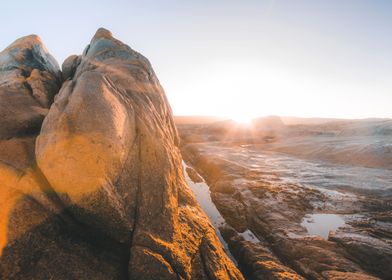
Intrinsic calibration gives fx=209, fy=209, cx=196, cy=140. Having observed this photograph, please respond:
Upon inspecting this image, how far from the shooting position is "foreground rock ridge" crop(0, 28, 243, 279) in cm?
480

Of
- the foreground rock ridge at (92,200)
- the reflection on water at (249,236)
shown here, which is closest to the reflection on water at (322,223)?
the reflection on water at (249,236)

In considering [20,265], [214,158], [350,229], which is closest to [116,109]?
[20,265]

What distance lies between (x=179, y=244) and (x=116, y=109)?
14.6ft

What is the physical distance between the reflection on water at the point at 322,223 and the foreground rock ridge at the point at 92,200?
5.53 m

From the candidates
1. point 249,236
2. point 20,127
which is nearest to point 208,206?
point 249,236

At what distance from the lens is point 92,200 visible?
16.7 ft

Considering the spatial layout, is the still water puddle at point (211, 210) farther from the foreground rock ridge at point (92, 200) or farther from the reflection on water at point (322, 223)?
the reflection on water at point (322, 223)

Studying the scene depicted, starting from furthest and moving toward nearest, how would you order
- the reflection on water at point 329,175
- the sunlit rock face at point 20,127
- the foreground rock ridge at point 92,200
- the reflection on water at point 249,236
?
the reflection on water at point 329,175 < the reflection on water at point 249,236 < the sunlit rock face at point 20,127 < the foreground rock ridge at point 92,200

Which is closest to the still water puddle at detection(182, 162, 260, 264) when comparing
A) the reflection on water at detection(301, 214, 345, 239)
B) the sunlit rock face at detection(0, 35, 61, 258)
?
Result: the reflection on water at detection(301, 214, 345, 239)

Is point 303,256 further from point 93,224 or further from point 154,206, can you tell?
point 93,224

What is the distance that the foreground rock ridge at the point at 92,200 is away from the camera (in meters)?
4.80

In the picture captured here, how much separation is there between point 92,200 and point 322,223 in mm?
10684

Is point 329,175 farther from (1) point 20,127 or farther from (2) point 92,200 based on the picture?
(1) point 20,127

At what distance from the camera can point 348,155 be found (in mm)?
24250
